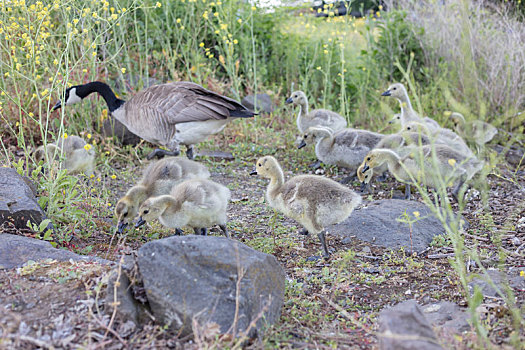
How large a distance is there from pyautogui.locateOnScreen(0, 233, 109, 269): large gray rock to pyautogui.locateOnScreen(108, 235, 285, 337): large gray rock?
3.45 ft

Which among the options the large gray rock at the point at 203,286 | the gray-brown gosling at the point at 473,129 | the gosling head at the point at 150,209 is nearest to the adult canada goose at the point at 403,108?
the gray-brown gosling at the point at 473,129

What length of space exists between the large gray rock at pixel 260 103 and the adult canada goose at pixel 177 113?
2249mm

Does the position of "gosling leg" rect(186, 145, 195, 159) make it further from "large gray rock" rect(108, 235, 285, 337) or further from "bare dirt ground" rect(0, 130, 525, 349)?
"large gray rock" rect(108, 235, 285, 337)

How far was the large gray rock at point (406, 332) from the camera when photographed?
2916 millimetres

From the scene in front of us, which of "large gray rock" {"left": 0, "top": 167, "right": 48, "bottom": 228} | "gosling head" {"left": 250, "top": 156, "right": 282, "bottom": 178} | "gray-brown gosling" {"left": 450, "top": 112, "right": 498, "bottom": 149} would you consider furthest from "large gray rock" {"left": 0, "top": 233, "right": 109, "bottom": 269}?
"gray-brown gosling" {"left": 450, "top": 112, "right": 498, "bottom": 149}

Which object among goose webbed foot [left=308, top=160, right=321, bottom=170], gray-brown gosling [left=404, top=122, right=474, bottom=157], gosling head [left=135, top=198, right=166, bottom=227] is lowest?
goose webbed foot [left=308, top=160, right=321, bottom=170]

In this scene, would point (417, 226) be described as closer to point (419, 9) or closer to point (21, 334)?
point (21, 334)

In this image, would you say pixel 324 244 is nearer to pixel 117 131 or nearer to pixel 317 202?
pixel 317 202

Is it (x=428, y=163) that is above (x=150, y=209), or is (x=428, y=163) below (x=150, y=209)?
below

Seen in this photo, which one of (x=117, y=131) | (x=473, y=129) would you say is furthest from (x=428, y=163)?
(x=117, y=131)

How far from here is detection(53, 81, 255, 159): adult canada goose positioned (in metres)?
7.76

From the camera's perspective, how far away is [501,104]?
32.2ft

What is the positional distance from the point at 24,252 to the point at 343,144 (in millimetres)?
4601

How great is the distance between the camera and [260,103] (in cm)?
1037
